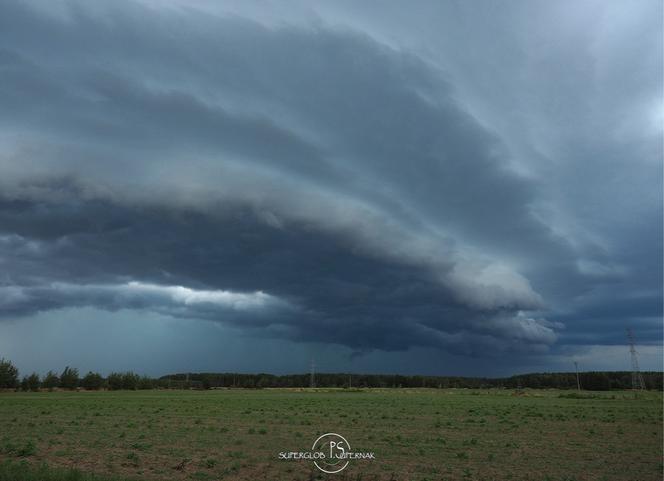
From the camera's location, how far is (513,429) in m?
43.6

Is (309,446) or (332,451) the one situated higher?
(309,446)

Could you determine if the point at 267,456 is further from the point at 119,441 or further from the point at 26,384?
the point at 26,384

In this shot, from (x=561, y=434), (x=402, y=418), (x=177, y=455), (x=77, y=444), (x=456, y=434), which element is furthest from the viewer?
(x=402, y=418)

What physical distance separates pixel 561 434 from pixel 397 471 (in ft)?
81.4

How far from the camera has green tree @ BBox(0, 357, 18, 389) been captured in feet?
515

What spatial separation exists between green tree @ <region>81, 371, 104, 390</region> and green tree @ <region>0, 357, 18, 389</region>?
26007 mm

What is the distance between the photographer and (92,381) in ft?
614

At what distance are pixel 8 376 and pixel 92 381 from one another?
33.0m

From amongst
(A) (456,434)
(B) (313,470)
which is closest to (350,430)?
(A) (456,434)

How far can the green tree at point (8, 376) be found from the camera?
6181 inches

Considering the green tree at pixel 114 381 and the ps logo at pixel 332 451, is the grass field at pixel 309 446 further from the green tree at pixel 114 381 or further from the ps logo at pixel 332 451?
the green tree at pixel 114 381

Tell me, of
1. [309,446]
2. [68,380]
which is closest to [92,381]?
[68,380]

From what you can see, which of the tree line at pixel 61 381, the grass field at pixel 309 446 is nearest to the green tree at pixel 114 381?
the tree line at pixel 61 381

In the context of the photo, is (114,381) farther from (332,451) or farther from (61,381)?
(332,451)
